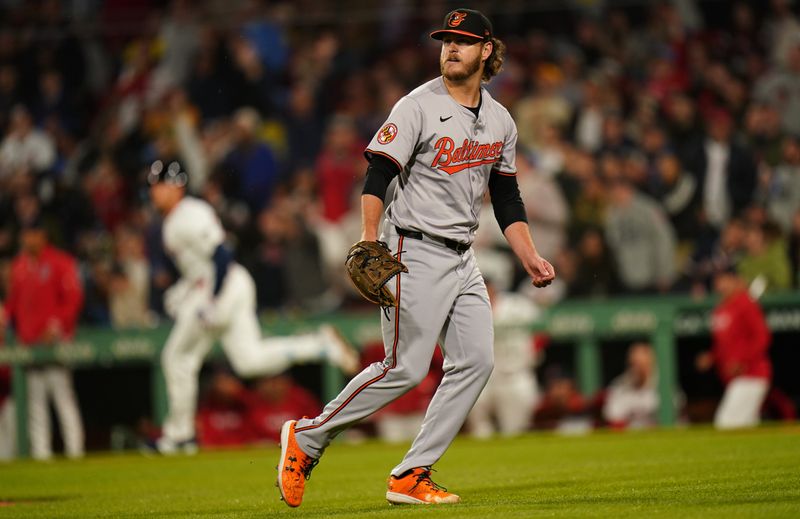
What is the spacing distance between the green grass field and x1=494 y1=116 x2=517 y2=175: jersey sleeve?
1483 millimetres

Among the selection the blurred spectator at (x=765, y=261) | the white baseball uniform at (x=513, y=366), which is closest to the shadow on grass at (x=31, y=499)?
the white baseball uniform at (x=513, y=366)

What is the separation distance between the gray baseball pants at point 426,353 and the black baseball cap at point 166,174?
218 inches

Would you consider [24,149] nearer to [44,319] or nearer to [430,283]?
[44,319]

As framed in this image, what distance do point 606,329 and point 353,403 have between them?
23.5 feet

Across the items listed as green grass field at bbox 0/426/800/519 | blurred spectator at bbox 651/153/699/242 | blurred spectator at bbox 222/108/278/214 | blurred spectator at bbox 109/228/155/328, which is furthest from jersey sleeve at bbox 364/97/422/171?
blurred spectator at bbox 222/108/278/214

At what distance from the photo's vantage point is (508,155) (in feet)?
19.3

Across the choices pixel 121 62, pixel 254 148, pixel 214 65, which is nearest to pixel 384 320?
pixel 254 148

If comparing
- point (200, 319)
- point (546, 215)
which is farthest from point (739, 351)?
point (200, 319)

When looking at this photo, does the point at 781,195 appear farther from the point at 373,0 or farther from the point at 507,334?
the point at 373,0

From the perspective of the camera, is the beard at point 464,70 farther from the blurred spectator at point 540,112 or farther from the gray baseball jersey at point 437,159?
the blurred spectator at point 540,112

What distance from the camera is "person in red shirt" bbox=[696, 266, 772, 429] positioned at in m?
11.6

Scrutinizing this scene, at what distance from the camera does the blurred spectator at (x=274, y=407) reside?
12812 mm

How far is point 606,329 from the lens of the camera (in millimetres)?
12383

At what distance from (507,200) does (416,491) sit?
1.39 m
